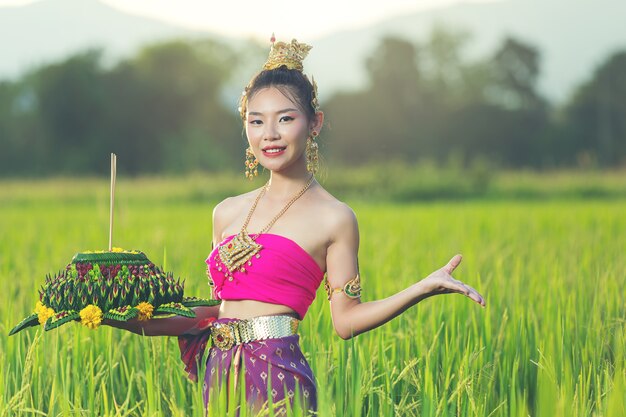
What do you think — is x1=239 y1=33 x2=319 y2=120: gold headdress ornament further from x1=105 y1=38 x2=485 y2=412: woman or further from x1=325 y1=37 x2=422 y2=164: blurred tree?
x1=325 y1=37 x2=422 y2=164: blurred tree

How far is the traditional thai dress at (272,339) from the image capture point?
7.00ft

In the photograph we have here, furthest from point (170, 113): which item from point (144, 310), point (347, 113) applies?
point (144, 310)

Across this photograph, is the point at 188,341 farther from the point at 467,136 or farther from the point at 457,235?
the point at 467,136

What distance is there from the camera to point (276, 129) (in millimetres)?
2223

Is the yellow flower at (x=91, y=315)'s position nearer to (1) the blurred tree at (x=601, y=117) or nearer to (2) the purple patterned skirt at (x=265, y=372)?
(2) the purple patterned skirt at (x=265, y=372)

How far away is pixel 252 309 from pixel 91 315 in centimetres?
40

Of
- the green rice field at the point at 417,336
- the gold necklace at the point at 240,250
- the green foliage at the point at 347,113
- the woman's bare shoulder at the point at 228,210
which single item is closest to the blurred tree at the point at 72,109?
the green foliage at the point at 347,113

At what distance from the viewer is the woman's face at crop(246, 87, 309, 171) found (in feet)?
7.26

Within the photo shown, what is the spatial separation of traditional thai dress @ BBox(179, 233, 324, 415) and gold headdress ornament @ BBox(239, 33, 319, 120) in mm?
399

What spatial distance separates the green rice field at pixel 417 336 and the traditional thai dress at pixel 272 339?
0.26 ft

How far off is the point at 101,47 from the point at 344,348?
121ft

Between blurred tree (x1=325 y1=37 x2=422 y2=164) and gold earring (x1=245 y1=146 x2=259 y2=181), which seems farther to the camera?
blurred tree (x1=325 y1=37 x2=422 y2=164)

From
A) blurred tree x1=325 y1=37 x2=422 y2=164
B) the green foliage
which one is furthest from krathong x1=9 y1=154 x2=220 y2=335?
blurred tree x1=325 y1=37 x2=422 y2=164

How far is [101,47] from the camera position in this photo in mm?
37406
